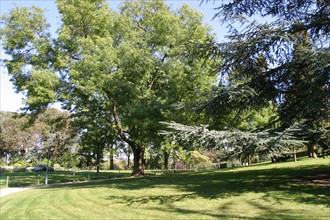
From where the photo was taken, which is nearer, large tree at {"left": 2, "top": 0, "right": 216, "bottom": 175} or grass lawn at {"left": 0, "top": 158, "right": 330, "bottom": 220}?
grass lawn at {"left": 0, "top": 158, "right": 330, "bottom": 220}

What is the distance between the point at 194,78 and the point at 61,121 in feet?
43.4

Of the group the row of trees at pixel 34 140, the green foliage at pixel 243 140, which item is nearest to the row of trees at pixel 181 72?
the green foliage at pixel 243 140

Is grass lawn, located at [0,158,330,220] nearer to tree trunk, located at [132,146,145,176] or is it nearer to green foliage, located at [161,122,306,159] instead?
green foliage, located at [161,122,306,159]

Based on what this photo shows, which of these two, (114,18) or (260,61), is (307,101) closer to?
(260,61)

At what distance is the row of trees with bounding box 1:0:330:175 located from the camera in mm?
9164

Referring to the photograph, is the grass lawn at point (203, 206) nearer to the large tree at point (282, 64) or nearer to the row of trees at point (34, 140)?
the large tree at point (282, 64)

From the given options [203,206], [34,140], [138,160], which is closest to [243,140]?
[203,206]

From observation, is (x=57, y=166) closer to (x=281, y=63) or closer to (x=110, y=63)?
(x=110, y=63)

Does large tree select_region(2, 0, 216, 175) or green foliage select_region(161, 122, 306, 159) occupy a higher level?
large tree select_region(2, 0, 216, 175)

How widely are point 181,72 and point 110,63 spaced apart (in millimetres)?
3993

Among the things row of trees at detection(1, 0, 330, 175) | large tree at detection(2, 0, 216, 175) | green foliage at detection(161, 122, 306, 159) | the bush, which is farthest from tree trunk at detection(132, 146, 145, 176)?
the bush

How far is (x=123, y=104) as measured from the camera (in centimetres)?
1769

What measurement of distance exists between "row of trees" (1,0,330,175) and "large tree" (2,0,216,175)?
6cm

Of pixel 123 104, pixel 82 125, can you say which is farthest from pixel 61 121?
pixel 123 104
